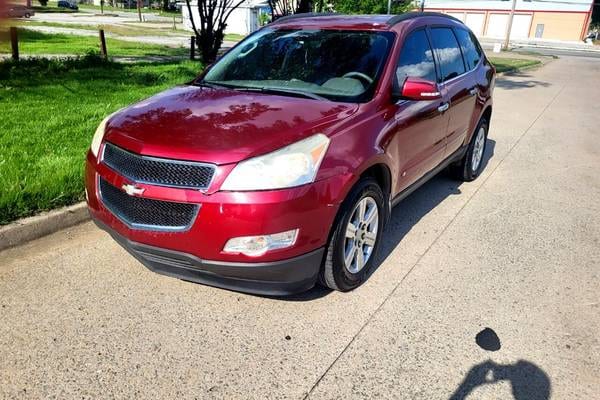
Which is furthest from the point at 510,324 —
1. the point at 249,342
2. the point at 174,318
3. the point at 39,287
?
the point at 39,287

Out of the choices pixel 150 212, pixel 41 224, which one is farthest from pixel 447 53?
pixel 41 224

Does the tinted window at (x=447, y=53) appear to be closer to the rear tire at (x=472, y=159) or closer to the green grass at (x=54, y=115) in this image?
the rear tire at (x=472, y=159)

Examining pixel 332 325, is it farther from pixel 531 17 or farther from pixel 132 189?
pixel 531 17

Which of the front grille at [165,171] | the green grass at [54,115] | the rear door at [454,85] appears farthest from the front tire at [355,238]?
the green grass at [54,115]

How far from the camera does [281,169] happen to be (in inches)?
107

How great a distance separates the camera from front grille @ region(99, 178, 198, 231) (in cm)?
274

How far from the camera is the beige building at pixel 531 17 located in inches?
2376

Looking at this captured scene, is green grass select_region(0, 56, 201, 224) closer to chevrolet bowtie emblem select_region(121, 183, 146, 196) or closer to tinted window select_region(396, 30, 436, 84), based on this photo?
chevrolet bowtie emblem select_region(121, 183, 146, 196)

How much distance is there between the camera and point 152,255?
2.91 meters

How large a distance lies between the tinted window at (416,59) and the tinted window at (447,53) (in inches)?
8.9

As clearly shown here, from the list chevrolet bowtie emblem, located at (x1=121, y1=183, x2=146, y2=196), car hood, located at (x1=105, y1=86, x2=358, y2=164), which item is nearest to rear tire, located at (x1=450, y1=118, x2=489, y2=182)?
car hood, located at (x1=105, y1=86, x2=358, y2=164)

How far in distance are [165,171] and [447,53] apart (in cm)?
322

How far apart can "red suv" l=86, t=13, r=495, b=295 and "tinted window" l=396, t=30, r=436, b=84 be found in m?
0.02

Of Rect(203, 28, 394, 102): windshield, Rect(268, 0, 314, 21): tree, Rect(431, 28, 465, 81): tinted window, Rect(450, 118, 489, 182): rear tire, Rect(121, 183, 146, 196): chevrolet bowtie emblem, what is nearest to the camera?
Rect(121, 183, 146, 196): chevrolet bowtie emblem
